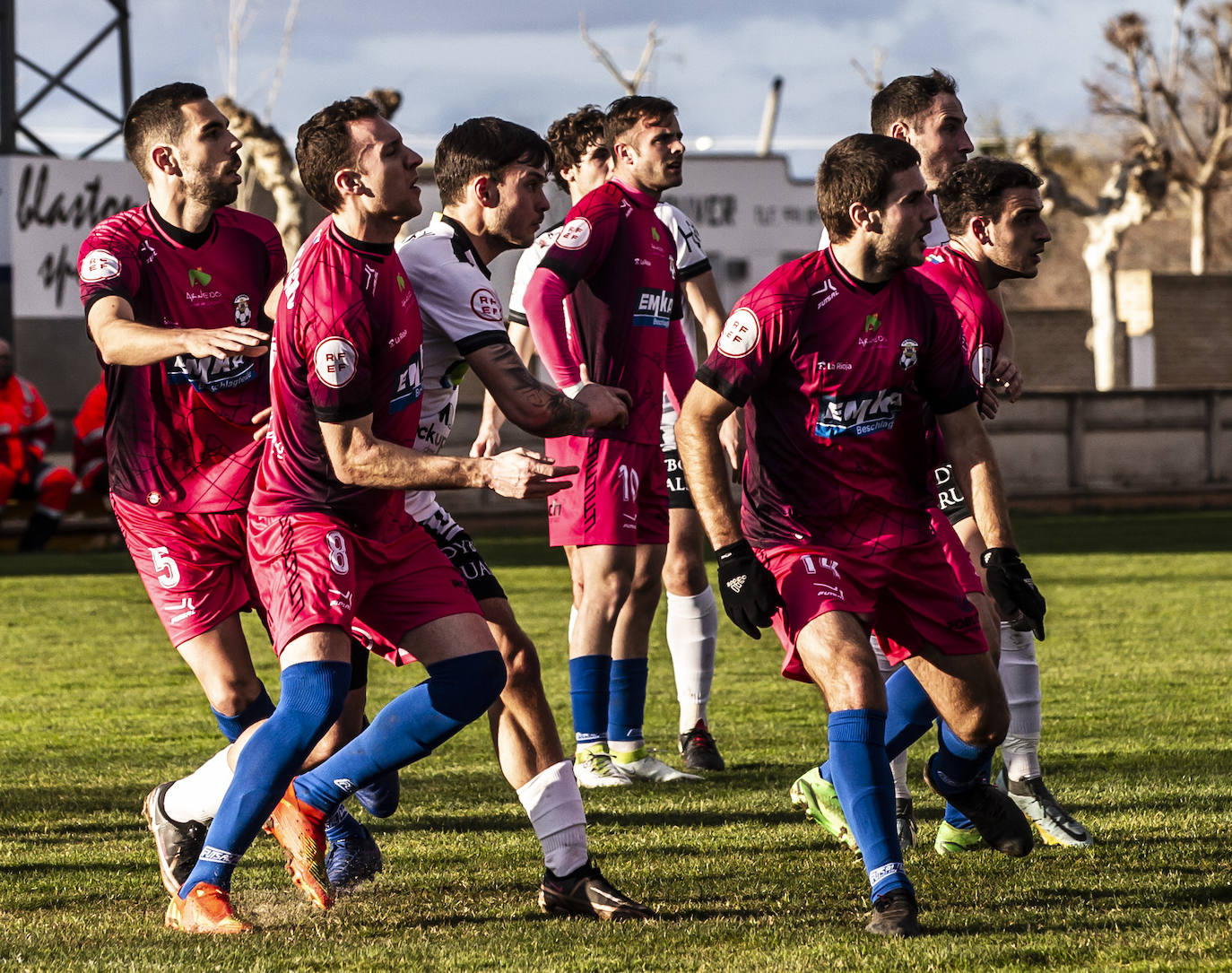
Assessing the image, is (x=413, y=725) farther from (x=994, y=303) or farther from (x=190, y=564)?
(x=994, y=303)

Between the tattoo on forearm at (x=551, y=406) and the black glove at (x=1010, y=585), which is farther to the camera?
the black glove at (x=1010, y=585)

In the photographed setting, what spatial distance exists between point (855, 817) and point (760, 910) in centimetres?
46

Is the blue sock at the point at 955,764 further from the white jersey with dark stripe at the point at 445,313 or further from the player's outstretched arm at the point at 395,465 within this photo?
the white jersey with dark stripe at the point at 445,313

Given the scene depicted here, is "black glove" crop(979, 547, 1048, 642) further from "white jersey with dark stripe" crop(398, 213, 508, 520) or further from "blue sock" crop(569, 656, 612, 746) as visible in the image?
"blue sock" crop(569, 656, 612, 746)

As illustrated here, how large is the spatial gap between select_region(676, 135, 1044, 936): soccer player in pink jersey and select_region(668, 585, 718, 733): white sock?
2399 millimetres

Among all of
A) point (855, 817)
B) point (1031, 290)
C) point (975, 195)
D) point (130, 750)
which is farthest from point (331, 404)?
point (1031, 290)

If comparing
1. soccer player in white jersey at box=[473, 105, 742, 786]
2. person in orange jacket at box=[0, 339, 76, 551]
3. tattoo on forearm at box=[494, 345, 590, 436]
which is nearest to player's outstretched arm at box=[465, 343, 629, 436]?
tattoo on forearm at box=[494, 345, 590, 436]

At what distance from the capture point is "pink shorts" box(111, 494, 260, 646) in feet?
16.0

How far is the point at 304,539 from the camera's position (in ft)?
13.8

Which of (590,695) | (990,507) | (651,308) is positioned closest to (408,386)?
(990,507)

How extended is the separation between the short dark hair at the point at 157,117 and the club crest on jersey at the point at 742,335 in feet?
5.42

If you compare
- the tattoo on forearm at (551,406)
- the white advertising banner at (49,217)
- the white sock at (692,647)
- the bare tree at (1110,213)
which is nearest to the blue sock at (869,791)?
the tattoo on forearm at (551,406)

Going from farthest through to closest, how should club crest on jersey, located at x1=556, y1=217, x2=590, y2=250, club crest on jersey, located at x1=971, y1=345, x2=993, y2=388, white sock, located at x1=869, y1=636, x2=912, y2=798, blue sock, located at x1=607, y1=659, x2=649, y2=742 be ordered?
blue sock, located at x1=607, y1=659, x2=649, y2=742 → club crest on jersey, located at x1=556, y1=217, x2=590, y2=250 → white sock, located at x1=869, y1=636, x2=912, y2=798 → club crest on jersey, located at x1=971, y1=345, x2=993, y2=388

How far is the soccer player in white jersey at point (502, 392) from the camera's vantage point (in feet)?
14.3
